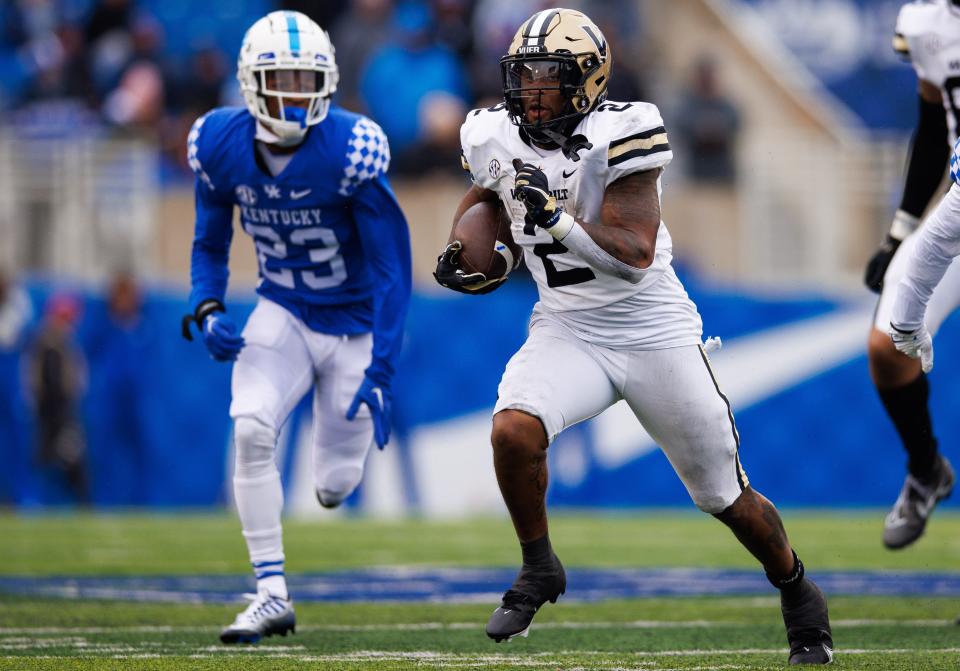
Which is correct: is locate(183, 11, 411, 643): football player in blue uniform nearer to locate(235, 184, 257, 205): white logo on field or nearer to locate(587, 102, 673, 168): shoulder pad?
locate(235, 184, 257, 205): white logo on field

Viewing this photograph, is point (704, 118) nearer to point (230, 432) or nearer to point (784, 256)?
point (784, 256)

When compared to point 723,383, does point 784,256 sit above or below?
above

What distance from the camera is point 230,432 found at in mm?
10500

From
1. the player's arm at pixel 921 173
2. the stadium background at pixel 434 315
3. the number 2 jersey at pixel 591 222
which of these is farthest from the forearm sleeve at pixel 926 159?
the stadium background at pixel 434 315

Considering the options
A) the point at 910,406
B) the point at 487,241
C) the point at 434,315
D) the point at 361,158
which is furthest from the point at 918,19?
the point at 434,315

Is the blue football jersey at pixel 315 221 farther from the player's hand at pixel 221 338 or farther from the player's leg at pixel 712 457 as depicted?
the player's leg at pixel 712 457

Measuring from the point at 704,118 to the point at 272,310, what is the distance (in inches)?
288

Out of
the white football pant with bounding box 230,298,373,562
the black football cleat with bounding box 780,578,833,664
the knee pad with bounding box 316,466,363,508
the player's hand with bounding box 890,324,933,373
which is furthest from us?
the knee pad with bounding box 316,466,363,508

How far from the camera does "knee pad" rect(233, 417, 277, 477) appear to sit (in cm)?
479

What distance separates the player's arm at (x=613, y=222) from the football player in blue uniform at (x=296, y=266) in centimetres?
114

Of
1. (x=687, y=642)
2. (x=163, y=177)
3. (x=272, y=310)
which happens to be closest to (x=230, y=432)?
(x=163, y=177)

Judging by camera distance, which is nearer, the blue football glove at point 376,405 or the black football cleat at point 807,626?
the black football cleat at point 807,626

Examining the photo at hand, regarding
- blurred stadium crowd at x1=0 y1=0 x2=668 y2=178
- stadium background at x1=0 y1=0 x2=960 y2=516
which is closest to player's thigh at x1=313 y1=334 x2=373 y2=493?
stadium background at x1=0 y1=0 x2=960 y2=516

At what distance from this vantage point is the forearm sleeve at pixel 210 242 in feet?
16.9
